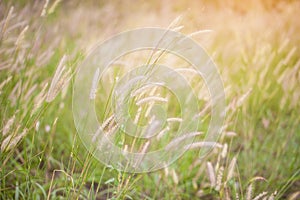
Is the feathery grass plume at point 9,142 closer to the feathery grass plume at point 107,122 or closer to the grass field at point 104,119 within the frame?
the grass field at point 104,119

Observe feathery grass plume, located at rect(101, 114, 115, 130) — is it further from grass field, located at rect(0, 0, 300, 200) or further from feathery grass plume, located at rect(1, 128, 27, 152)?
feathery grass plume, located at rect(1, 128, 27, 152)

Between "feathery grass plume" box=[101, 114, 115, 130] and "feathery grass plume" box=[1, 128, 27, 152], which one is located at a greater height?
"feathery grass plume" box=[101, 114, 115, 130]

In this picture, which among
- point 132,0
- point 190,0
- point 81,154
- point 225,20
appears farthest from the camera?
point 132,0

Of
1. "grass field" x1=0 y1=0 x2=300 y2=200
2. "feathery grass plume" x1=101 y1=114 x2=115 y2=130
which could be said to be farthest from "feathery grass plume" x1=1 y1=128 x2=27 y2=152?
"feathery grass plume" x1=101 y1=114 x2=115 y2=130

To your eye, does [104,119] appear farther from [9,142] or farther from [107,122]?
[9,142]

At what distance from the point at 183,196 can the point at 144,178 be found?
0.24 m

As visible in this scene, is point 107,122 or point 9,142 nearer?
point 107,122

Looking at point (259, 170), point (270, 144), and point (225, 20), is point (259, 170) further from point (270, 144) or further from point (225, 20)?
point (225, 20)

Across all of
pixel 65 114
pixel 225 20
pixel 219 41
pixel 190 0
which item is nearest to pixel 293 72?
pixel 65 114

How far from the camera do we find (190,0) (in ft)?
20.5

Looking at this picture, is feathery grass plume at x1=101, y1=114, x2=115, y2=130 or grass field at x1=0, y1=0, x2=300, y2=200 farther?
grass field at x1=0, y1=0, x2=300, y2=200

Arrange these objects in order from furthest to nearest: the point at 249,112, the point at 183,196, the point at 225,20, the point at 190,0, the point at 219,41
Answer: the point at 190,0 → the point at 225,20 → the point at 219,41 → the point at 249,112 → the point at 183,196

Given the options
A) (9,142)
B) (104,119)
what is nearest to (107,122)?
(104,119)

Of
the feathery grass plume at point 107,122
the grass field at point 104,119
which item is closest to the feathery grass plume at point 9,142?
the grass field at point 104,119
